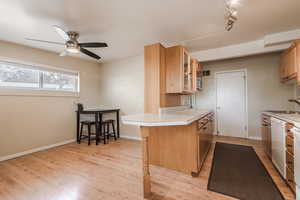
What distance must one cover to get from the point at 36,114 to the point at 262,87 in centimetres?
581

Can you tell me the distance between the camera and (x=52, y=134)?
343cm

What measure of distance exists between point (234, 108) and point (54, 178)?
14.8 feet

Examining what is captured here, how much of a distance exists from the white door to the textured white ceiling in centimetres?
131

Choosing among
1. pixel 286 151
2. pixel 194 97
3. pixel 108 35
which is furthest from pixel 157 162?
pixel 194 97

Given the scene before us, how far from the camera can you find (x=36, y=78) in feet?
10.6

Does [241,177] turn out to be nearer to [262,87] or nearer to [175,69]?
[175,69]

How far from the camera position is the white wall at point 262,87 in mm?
3387

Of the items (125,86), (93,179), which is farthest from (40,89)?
(93,179)

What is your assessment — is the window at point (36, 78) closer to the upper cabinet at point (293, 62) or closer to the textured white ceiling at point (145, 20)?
the textured white ceiling at point (145, 20)

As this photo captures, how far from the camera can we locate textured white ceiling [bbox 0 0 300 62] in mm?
1804

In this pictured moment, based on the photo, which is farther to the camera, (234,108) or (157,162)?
(234,108)

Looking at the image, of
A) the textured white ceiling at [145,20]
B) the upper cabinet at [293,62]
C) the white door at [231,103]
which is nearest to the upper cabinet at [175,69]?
the textured white ceiling at [145,20]

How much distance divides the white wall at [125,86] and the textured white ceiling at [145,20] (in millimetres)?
1109

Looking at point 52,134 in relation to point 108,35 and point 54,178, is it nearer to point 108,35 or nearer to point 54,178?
point 54,178
